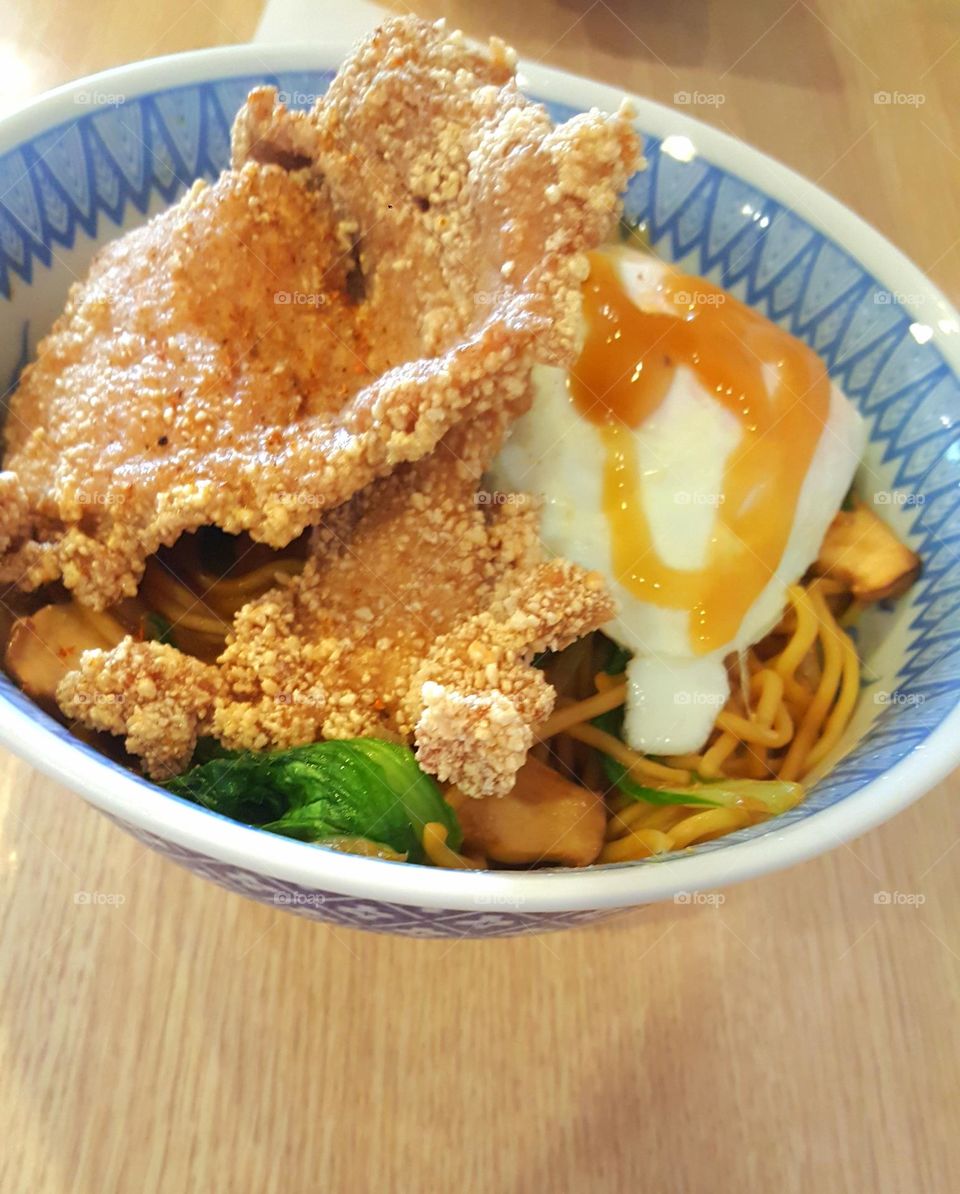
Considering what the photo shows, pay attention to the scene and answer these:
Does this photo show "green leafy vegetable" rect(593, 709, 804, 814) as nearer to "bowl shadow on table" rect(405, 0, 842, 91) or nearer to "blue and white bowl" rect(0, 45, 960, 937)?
"blue and white bowl" rect(0, 45, 960, 937)

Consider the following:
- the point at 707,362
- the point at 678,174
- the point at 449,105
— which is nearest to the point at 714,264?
the point at 678,174

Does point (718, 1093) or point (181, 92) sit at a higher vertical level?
point (181, 92)

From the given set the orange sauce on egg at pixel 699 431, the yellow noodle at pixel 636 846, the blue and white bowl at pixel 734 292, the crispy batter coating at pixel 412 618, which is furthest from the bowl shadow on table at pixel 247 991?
the orange sauce on egg at pixel 699 431

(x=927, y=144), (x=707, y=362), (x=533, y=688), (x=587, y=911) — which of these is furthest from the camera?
(x=927, y=144)

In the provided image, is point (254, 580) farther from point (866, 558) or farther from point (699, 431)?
point (866, 558)

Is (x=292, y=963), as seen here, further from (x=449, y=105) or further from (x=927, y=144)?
(x=927, y=144)

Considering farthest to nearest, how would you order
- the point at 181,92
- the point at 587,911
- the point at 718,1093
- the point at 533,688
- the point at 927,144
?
the point at 927,144, the point at 181,92, the point at 718,1093, the point at 533,688, the point at 587,911
